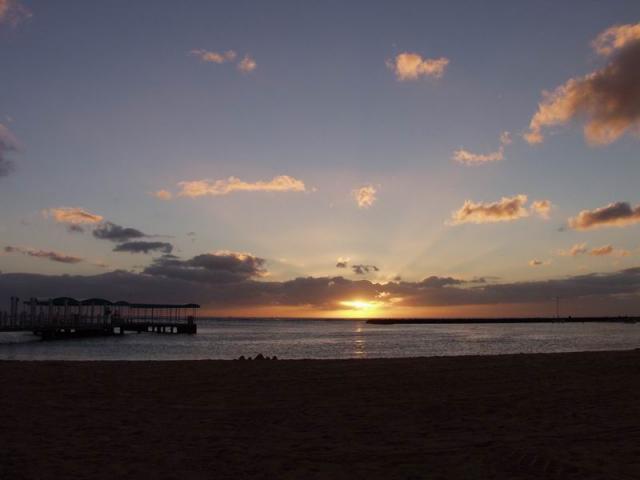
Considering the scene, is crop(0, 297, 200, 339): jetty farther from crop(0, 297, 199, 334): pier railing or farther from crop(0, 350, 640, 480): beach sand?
crop(0, 350, 640, 480): beach sand

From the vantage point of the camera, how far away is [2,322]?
6500cm

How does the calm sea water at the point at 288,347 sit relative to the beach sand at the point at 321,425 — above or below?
below

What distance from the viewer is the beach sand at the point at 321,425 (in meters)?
6.76

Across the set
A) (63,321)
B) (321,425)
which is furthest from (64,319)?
(321,425)

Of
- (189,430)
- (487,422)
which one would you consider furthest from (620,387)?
(189,430)

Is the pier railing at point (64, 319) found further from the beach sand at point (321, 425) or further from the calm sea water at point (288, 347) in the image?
the beach sand at point (321, 425)

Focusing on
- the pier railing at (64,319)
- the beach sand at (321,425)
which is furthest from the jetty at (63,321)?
the beach sand at (321,425)

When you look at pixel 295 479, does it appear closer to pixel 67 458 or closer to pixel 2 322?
pixel 67 458

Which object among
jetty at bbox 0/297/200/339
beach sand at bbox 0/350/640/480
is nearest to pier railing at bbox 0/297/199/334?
jetty at bbox 0/297/200/339

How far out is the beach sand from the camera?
676 cm

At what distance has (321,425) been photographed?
931 centimetres

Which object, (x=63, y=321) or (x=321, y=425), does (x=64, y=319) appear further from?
(x=321, y=425)

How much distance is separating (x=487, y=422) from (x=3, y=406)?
9.16 m

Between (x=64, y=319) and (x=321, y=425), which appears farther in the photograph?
(x=64, y=319)
